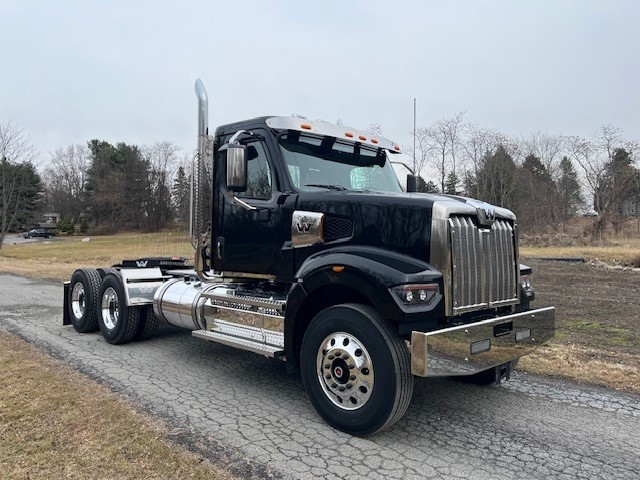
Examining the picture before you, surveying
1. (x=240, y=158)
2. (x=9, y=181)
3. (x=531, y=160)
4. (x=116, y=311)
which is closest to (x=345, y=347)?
(x=240, y=158)

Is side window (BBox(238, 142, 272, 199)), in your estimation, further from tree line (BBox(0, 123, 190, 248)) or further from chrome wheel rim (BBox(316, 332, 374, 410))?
tree line (BBox(0, 123, 190, 248))

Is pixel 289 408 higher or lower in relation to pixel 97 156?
lower

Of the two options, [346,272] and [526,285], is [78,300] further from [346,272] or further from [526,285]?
[526,285]

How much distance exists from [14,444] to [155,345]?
3213 mm

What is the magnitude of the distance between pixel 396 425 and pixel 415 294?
1218 mm

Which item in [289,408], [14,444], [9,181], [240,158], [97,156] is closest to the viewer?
[14,444]

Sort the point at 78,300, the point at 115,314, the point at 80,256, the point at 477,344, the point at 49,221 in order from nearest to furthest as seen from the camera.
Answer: the point at 477,344 → the point at 115,314 → the point at 78,300 → the point at 80,256 → the point at 49,221

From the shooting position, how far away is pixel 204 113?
19.7 feet

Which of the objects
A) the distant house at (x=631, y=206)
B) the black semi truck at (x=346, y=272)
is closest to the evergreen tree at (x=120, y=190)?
the distant house at (x=631, y=206)

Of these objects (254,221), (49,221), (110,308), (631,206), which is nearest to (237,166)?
(254,221)

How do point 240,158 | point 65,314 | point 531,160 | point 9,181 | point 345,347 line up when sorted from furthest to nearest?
point 531,160
point 9,181
point 65,314
point 240,158
point 345,347

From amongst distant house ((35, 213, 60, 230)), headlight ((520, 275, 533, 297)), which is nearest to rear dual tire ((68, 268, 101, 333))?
headlight ((520, 275, 533, 297))

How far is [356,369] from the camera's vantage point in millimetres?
3861

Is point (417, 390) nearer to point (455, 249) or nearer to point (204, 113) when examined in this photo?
point (455, 249)
